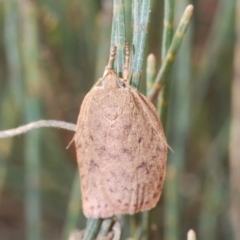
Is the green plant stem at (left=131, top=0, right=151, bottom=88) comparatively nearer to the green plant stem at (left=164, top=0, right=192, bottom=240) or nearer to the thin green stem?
the thin green stem

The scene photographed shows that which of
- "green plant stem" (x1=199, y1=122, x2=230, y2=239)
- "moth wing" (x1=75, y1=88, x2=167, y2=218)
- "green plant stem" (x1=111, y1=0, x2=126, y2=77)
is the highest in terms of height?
"green plant stem" (x1=111, y1=0, x2=126, y2=77)

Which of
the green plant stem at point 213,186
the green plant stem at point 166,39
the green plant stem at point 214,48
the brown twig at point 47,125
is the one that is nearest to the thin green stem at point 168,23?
the green plant stem at point 166,39

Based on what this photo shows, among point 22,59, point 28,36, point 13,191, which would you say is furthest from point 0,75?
point 28,36

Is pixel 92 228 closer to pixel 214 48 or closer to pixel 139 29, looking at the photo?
pixel 139 29

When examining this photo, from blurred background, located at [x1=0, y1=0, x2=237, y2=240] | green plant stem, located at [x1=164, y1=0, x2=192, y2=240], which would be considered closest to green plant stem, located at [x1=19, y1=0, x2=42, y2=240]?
blurred background, located at [x1=0, y1=0, x2=237, y2=240]

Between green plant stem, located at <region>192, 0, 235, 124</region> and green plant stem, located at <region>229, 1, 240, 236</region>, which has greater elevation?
green plant stem, located at <region>192, 0, 235, 124</region>

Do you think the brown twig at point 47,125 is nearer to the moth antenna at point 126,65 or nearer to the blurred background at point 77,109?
the moth antenna at point 126,65

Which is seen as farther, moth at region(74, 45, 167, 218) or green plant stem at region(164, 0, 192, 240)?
green plant stem at region(164, 0, 192, 240)
